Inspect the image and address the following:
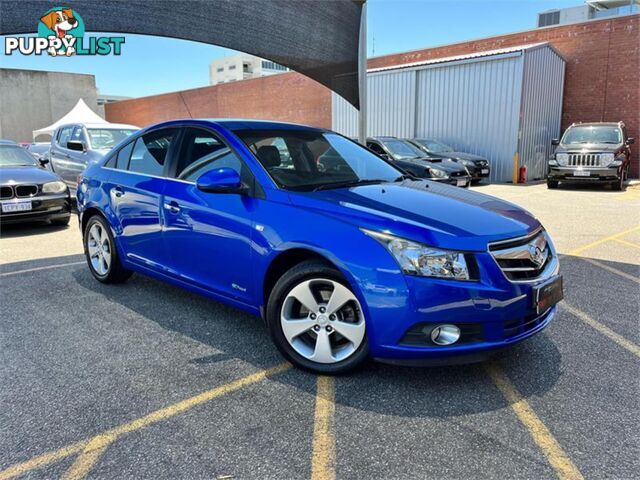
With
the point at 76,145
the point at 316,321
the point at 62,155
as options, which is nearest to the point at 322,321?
the point at 316,321

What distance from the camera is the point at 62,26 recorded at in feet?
18.4

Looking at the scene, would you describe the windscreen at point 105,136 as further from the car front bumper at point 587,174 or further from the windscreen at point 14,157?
the car front bumper at point 587,174

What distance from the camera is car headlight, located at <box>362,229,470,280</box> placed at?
270 cm

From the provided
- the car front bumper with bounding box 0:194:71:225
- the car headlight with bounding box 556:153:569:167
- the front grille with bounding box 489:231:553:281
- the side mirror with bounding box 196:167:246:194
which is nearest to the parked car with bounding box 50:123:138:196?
the car front bumper with bounding box 0:194:71:225

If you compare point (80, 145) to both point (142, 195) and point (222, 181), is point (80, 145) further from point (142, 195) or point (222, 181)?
point (222, 181)

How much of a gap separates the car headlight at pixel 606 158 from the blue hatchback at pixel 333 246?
1148cm

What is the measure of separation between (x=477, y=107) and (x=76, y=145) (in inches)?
496

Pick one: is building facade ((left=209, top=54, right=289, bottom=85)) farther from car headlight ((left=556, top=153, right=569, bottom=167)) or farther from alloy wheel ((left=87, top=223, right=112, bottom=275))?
alloy wheel ((left=87, top=223, right=112, bottom=275))

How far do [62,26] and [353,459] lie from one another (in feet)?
18.5

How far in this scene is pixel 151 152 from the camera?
173 inches

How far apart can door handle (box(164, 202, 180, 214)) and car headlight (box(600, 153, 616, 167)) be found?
1297 centimetres

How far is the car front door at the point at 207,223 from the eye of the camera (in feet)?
11.2

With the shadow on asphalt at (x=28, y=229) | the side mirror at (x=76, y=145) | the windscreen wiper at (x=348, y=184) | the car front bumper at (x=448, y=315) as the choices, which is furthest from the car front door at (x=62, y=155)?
the car front bumper at (x=448, y=315)

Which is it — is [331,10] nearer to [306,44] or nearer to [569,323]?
[306,44]
